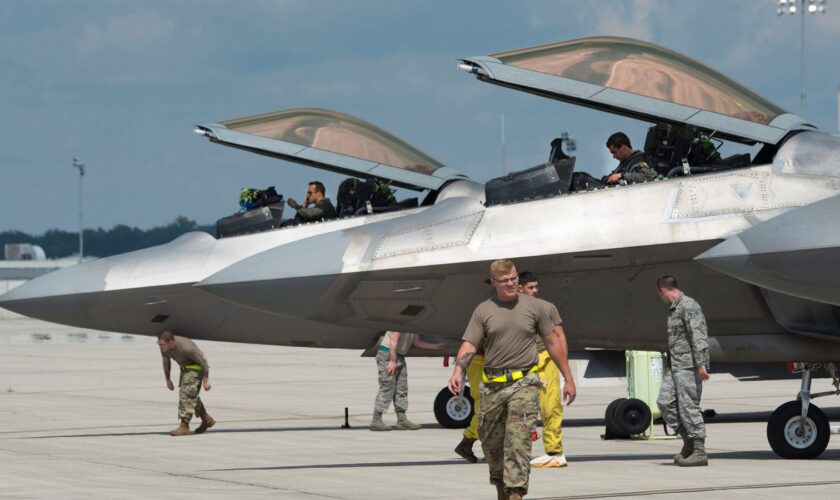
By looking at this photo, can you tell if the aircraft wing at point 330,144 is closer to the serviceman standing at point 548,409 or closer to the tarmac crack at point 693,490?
the serviceman standing at point 548,409

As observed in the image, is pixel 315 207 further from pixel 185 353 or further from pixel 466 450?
pixel 466 450

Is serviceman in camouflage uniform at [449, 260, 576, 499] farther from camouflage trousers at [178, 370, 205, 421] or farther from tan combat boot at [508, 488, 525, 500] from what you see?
camouflage trousers at [178, 370, 205, 421]

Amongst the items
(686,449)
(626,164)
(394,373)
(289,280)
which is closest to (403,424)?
(394,373)

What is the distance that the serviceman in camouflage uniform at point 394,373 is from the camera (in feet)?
55.5

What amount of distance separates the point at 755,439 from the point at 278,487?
634 cm

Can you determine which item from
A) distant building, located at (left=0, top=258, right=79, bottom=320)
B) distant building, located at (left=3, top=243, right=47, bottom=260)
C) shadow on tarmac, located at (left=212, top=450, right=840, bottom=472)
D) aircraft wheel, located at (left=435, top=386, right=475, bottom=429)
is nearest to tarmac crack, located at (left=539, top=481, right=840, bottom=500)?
shadow on tarmac, located at (left=212, top=450, right=840, bottom=472)

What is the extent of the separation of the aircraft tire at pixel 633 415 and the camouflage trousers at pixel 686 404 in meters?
2.88

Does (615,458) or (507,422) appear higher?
(507,422)

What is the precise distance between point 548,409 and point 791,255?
2618mm

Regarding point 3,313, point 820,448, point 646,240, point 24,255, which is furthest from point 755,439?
point 24,255

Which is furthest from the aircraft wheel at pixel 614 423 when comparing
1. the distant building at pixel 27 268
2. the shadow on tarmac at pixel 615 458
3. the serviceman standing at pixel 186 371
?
the distant building at pixel 27 268

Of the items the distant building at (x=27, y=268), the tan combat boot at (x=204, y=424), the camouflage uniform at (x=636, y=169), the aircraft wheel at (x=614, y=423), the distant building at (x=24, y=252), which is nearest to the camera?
the camouflage uniform at (x=636, y=169)

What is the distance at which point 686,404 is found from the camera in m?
12.4

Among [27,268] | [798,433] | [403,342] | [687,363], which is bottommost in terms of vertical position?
[798,433]
